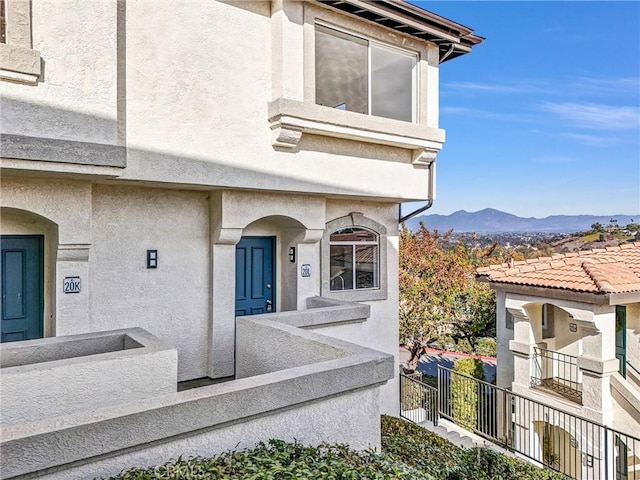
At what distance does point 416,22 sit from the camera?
32.0 feet

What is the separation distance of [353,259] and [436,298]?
40.3ft

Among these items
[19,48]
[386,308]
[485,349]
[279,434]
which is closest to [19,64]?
[19,48]

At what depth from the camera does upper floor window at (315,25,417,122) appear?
9492 mm

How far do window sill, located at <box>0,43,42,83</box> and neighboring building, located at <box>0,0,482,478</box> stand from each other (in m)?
0.02

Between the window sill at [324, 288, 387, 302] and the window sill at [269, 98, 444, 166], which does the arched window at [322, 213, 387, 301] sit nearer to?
the window sill at [324, 288, 387, 302]

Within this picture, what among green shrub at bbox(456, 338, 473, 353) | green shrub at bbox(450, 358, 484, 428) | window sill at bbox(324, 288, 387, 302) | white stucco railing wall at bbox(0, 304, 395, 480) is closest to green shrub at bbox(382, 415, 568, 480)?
white stucco railing wall at bbox(0, 304, 395, 480)

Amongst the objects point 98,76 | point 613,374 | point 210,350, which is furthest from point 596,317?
point 98,76

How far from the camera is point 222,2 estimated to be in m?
8.02

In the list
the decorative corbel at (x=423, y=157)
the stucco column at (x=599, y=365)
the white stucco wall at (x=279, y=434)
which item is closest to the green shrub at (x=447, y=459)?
the white stucco wall at (x=279, y=434)

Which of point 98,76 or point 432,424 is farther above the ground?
point 98,76

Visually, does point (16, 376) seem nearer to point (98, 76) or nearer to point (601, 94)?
point (98, 76)

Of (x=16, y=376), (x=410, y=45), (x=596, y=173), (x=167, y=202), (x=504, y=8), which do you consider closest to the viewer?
(x=16, y=376)

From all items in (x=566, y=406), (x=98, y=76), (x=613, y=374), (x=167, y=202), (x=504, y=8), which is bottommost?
(x=566, y=406)

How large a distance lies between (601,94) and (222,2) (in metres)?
64.3
